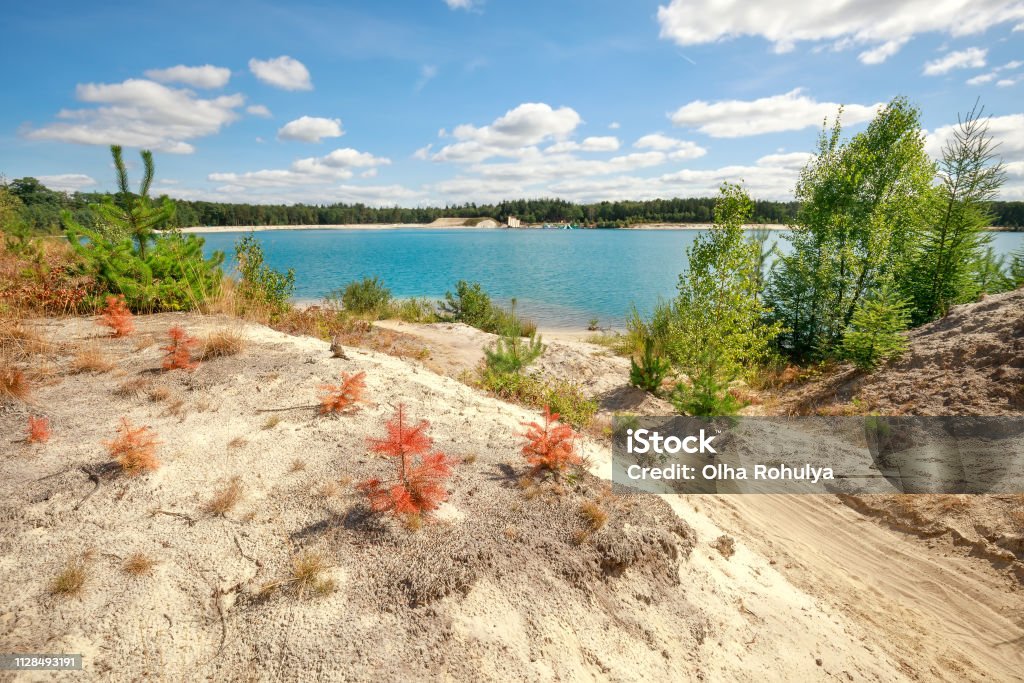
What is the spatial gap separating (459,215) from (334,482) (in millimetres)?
183879

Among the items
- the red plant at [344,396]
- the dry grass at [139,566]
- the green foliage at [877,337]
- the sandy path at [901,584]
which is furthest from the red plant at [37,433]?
the green foliage at [877,337]

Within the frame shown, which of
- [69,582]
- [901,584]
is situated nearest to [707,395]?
[901,584]

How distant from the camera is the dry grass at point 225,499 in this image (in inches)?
154

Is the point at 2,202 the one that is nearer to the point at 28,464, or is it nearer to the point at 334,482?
the point at 28,464

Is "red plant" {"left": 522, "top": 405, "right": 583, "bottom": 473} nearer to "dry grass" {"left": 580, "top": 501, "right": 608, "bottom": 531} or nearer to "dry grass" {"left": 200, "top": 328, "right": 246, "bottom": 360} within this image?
"dry grass" {"left": 580, "top": 501, "right": 608, "bottom": 531}

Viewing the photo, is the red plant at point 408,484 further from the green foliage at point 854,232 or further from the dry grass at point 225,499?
the green foliage at point 854,232

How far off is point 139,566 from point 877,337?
10.8 meters

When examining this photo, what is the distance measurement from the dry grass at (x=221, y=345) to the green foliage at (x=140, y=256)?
264cm

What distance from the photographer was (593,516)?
425 centimetres

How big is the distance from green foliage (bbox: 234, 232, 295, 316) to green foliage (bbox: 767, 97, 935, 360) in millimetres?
11757

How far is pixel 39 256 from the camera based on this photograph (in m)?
9.80

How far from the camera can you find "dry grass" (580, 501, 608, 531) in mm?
4211

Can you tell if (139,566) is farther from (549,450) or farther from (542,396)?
(542,396)

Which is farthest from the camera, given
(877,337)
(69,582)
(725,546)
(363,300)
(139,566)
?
(363,300)
